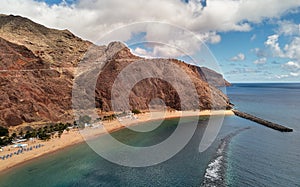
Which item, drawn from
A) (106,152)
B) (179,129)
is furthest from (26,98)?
(179,129)

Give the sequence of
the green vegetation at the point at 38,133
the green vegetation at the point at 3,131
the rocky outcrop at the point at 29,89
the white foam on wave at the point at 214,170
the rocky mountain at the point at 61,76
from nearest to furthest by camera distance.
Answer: the white foam on wave at the point at 214,170, the green vegetation at the point at 38,133, the green vegetation at the point at 3,131, the rocky outcrop at the point at 29,89, the rocky mountain at the point at 61,76

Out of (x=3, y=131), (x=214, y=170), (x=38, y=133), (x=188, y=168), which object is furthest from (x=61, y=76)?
(x=214, y=170)

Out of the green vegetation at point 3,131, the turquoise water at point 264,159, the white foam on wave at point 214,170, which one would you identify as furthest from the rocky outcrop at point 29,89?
the turquoise water at point 264,159

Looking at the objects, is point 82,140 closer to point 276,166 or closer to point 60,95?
point 60,95

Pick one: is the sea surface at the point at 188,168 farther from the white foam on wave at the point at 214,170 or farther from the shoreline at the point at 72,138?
the shoreline at the point at 72,138

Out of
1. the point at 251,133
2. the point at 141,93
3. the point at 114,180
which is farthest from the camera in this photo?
the point at 141,93
